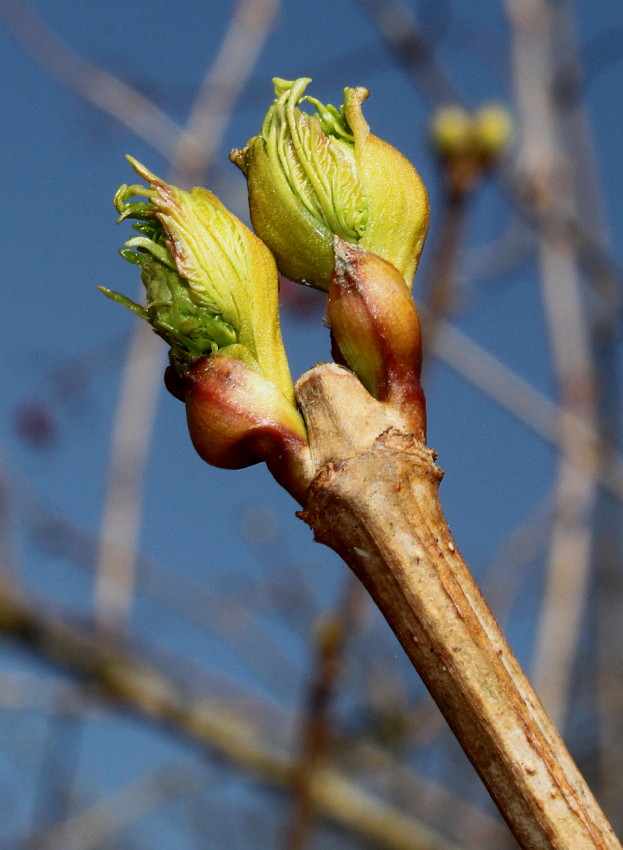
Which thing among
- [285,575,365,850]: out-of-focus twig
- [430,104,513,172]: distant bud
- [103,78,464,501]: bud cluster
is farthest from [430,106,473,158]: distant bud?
[103,78,464,501]: bud cluster

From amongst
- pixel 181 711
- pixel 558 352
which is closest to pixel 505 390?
pixel 558 352

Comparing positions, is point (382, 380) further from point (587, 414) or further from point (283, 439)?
point (587, 414)

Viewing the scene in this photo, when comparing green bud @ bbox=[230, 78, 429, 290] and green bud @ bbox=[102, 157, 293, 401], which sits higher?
green bud @ bbox=[230, 78, 429, 290]

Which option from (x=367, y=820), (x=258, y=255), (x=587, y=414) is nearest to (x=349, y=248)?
(x=258, y=255)

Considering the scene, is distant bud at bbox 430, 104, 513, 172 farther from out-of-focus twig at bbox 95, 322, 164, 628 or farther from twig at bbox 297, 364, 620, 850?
twig at bbox 297, 364, 620, 850

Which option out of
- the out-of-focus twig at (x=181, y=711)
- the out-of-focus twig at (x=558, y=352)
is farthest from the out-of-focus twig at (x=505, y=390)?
the out-of-focus twig at (x=181, y=711)
